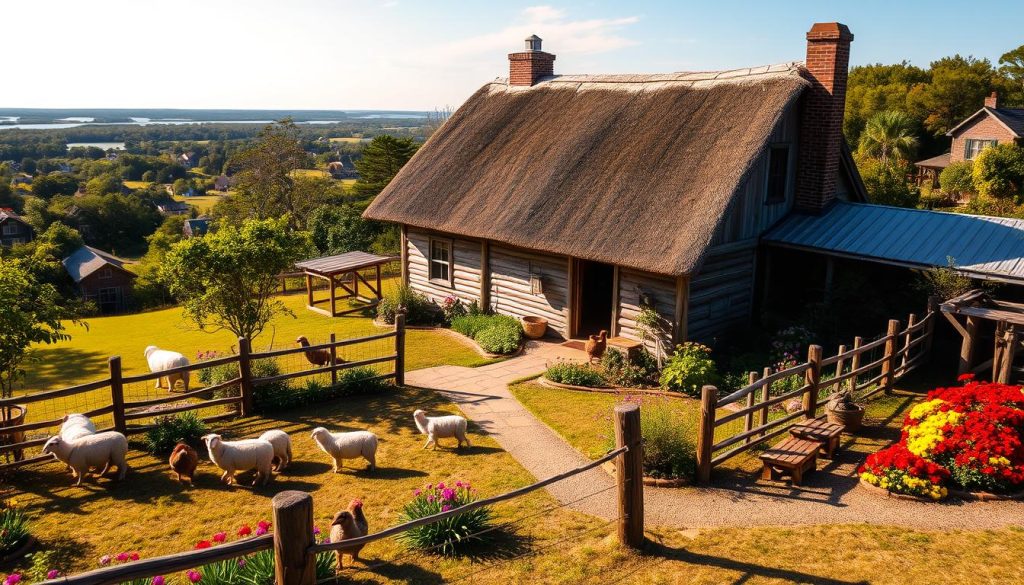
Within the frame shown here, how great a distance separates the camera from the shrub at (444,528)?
7863 mm

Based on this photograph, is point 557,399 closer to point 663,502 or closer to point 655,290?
point 655,290

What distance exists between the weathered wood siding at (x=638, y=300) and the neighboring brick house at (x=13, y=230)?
268 ft

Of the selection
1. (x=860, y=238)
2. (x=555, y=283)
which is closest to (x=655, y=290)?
(x=555, y=283)

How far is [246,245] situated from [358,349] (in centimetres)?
453

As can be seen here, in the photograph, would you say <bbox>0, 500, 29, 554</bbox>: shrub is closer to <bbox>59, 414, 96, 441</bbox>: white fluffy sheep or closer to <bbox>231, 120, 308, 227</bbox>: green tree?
<bbox>59, 414, 96, 441</bbox>: white fluffy sheep

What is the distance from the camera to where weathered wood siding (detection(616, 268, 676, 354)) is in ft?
49.0

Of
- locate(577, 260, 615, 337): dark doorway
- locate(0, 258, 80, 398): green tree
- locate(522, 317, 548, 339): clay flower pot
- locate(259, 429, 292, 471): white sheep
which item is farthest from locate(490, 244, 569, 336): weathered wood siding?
locate(0, 258, 80, 398): green tree

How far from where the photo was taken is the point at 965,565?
7.47m

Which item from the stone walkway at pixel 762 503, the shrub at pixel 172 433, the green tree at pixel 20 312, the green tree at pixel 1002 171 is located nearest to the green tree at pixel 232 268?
the green tree at pixel 20 312

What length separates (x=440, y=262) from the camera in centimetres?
2064

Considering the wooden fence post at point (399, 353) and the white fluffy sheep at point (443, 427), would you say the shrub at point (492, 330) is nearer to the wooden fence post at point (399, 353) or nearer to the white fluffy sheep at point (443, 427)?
the wooden fence post at point (399, 353)

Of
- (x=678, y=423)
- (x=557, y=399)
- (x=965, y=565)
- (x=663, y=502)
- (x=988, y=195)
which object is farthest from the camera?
(x=988, y=195)

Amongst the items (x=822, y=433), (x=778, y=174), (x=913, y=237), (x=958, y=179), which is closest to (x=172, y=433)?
(x=822, y=433)

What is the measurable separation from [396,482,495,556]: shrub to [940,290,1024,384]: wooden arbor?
372 inches
